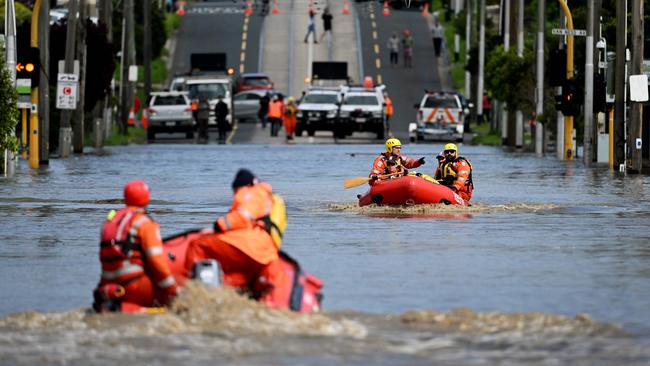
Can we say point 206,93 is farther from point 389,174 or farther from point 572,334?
point 572,334

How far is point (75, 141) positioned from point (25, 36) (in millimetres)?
11109

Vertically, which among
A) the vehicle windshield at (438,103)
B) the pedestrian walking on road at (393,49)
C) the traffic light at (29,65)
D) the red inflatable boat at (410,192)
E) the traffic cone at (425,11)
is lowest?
the red inflatable boat at (410,192)

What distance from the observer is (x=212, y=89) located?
8025cm

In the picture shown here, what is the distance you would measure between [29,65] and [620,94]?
45.1ft

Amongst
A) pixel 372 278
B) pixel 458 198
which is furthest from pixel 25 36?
pixel 372 278

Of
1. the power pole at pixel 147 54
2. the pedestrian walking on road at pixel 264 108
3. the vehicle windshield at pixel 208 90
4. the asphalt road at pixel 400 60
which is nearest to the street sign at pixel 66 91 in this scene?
the vehicle windshield at pixel 208 90

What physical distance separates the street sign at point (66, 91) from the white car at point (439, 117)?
22242 millimetres

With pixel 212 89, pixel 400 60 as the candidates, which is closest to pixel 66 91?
pixel 212 89

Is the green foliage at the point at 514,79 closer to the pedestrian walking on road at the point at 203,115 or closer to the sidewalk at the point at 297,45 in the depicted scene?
the pedestrian walking on road at the point at 203,115

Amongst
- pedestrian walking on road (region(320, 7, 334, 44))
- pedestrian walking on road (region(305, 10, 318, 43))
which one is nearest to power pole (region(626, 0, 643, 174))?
pedestrian walking on road (region(305, 10, 318, 43))

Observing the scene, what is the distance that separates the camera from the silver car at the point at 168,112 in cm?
7544

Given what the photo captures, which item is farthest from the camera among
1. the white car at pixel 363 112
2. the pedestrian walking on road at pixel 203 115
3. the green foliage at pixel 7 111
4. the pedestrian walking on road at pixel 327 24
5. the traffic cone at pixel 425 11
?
the traffic cone at pixel 425 11

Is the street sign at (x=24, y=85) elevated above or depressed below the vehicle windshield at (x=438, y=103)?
above

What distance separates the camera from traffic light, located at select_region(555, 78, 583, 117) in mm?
54719
